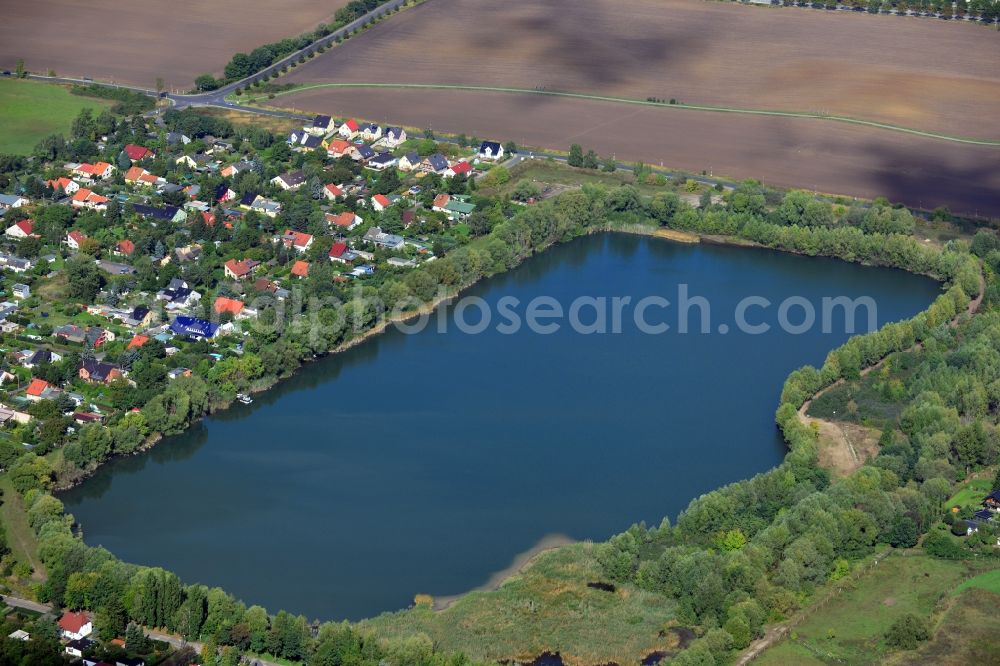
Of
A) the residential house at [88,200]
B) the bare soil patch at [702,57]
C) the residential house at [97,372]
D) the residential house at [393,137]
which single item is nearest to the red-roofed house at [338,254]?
the residential house at [88,200]

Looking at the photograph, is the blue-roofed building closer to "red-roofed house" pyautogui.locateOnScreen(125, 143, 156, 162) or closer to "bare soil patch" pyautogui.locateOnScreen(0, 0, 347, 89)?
"red-roofed house" pyautogui.locateOnScreen(125, 143, 156, 162)

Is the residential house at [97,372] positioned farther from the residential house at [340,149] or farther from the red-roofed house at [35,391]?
the residential house at [340,149]

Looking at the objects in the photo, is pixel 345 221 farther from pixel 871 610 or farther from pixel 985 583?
pixel 985 583

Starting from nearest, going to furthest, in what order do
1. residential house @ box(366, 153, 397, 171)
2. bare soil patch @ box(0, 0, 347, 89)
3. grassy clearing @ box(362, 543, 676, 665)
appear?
grassy clearing @ box(362, 543, 676, 665)
residential house @ box(366, 153, 397, 171)
bare soil patch @ box(0, 0, 347, 89)

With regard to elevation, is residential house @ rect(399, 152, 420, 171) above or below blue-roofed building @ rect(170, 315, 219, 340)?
above

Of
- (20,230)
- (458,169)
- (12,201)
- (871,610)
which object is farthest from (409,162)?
(871,610)

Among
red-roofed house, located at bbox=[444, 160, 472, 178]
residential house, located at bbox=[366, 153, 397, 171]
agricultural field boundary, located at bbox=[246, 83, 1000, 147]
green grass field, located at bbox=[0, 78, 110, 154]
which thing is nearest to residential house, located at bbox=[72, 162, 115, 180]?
green grass field, located at bbox=[0, 78, 110, 154]

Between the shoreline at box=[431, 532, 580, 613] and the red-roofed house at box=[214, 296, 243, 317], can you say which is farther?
the red-roofed house at box=[214, 296, 243, 317]
